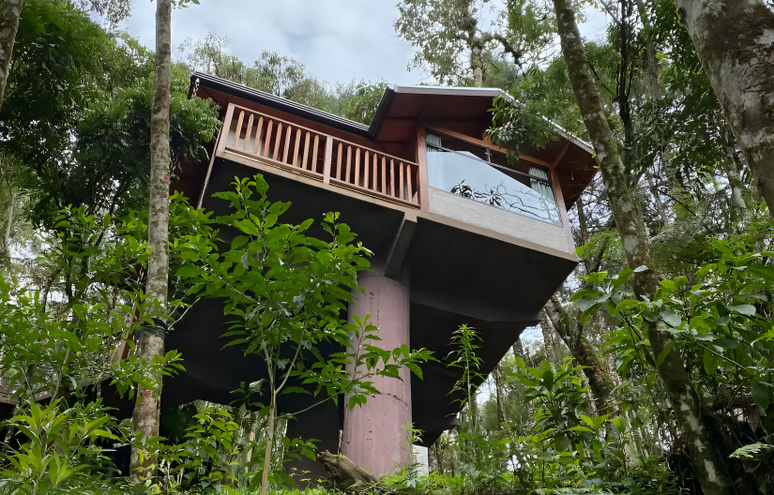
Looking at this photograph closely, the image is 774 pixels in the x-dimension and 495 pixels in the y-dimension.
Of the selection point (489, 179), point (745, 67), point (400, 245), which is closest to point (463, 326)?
point (745, 67)

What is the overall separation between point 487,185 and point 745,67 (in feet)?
20.9

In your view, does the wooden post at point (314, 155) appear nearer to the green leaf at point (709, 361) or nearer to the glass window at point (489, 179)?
the glass window at point (489, 179)

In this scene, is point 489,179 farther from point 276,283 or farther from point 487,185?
point 276,283

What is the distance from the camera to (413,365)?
2.90 meters

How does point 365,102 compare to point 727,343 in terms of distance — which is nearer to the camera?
point 727,343

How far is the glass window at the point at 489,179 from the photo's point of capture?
805cm

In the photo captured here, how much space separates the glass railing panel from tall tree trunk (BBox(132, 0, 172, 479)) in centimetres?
399

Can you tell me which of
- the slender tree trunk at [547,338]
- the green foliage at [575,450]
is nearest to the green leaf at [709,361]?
the green foliage at [575,450]

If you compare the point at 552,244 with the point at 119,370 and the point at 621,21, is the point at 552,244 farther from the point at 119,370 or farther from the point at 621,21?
the point at 119,370

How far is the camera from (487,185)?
27.1 ft

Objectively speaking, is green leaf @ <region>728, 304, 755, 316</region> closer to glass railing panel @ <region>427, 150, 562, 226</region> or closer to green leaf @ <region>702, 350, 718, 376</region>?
green leaf @ <region>702, 350, 718, 376</region>

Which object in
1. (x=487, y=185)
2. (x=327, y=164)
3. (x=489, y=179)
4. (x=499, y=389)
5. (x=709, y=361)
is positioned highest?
(x=489, y=179)

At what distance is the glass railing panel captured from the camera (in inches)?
315

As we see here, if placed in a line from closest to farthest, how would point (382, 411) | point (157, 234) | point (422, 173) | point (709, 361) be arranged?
point (709, 361) → point (157, 234) → point (382, 411) → point (422, 173)
